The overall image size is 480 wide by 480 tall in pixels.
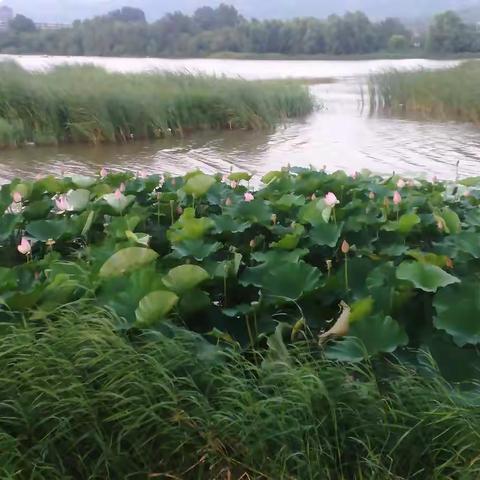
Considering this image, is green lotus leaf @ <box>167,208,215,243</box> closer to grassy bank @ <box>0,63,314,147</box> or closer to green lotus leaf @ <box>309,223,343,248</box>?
green lotus leaf @ <box>309,223,343,248</box>

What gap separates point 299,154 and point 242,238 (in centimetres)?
800

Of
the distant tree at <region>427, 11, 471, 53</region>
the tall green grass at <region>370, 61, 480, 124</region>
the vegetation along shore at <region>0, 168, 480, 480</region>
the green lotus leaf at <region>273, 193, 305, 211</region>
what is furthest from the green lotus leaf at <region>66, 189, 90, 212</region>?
the distant tree at <region>427, 11, 471, 53</region>

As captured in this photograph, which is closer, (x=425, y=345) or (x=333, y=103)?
(x=425, y=345)

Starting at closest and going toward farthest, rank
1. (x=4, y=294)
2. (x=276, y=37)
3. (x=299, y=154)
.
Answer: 1. (x=4, y=294)
2. (x=299, y=154)
3. (x=276, y=37)

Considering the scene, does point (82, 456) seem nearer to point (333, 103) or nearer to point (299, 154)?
point (299, 154)

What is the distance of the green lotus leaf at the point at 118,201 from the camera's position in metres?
3.06

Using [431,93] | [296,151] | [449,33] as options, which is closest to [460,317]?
[296,151]

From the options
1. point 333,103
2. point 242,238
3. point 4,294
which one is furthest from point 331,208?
point 333,103

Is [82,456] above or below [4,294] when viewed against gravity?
below

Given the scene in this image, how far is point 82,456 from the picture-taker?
1970 mm

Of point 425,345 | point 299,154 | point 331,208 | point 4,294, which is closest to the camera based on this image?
point 425,345

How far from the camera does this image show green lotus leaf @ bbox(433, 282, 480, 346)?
6.73 feet

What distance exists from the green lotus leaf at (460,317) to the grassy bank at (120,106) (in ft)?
31.2

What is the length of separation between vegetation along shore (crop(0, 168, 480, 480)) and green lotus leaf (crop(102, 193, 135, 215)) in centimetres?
43
